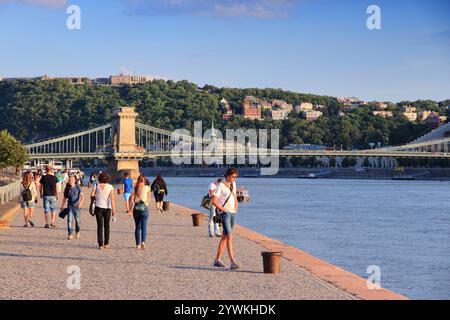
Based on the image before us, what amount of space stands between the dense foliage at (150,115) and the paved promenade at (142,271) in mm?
113258

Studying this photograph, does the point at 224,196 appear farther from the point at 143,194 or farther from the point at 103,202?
the point at 103,202

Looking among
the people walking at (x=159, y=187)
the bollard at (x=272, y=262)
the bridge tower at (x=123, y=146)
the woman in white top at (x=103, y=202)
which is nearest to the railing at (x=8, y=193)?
the people walking at (x=159, y=187)

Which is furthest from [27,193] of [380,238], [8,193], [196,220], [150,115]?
[150,115]

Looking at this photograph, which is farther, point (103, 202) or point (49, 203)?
point (49, 203)

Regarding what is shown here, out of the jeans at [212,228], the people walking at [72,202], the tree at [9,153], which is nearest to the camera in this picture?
the people walking at [72,202]

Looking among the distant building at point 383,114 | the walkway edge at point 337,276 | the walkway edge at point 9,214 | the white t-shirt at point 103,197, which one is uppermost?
the distant building at point 383,114

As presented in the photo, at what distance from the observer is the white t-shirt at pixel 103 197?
48.4 feet

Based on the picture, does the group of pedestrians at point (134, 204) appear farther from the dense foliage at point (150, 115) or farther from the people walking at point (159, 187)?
the dense foliage at point (150, 115)

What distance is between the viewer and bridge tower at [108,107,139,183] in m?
87.8

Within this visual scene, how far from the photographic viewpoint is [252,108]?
18738cm

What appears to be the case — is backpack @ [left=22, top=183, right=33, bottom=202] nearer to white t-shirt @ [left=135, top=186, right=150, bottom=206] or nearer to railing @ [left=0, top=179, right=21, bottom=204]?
white t-shirt @ [left=135, top=186, right=150, bottom=206]

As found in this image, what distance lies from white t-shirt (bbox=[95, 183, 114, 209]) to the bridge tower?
64.6 metres

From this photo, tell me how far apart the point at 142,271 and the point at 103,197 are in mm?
2807
